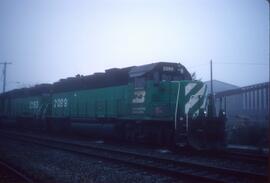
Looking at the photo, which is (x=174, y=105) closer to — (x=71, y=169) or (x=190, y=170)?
(x=190, y=170)

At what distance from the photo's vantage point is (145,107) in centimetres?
1516

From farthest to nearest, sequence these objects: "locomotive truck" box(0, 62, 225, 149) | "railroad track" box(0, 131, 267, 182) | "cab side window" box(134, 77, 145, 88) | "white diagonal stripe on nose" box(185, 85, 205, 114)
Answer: "cab side window" box(134, 77, 145, 88) < "white diagonal stripe on nose" box(185, 85, 205, 114) < "locomotive truck" box(0, 62, 225, 149) < "railroad track" box(0, 131, 267, 182)

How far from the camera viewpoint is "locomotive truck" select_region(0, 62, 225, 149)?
43.6ft

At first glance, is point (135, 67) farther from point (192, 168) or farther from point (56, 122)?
point (56, 122)

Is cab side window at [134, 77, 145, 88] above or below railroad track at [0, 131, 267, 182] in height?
above

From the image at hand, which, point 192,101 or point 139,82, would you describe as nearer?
point 192,101

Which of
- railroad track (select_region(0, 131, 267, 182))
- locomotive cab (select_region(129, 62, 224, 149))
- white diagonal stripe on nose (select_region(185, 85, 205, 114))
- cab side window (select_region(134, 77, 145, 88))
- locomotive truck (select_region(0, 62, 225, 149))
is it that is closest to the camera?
railroad track (select_region(0, 131, 267, 182))

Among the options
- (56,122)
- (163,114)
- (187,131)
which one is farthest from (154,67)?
(56,122)

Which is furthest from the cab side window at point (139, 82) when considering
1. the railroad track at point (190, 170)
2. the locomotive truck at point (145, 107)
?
the railroad track at point (190, 170)

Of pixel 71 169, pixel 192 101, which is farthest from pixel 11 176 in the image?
pixel 192 101

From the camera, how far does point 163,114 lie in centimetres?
1417

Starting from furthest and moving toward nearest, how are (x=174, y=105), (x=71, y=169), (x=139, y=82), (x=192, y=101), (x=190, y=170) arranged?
(x=139, y=82)
(x=192, y=101)
(x=174, y=105)
(x=71, y=169)
(x=190, y=170)

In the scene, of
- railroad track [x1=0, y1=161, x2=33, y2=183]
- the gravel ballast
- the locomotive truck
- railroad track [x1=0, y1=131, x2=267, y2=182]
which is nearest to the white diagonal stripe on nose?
the locomotive truck

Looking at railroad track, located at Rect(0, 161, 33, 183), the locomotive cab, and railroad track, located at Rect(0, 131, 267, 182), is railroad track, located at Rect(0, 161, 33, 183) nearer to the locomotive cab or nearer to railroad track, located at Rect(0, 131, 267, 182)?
railroad track, located at Rect(0, 131, 267, 182)
